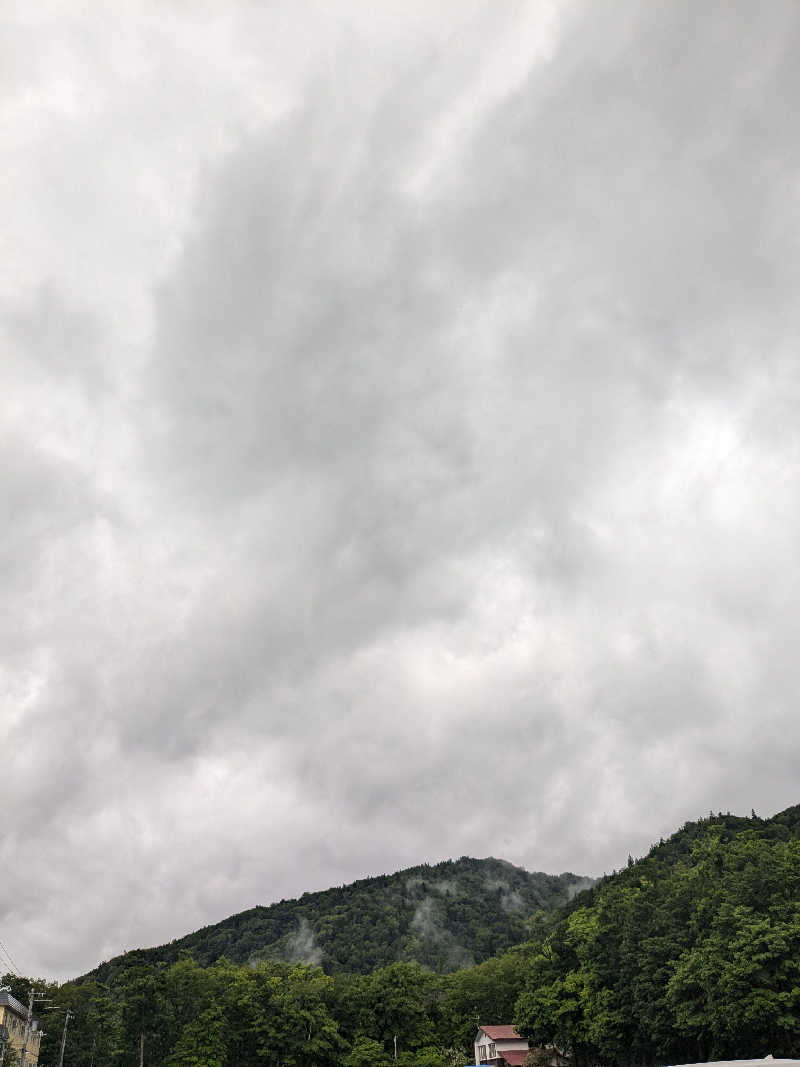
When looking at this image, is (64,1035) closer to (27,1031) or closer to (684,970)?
(27,1031)

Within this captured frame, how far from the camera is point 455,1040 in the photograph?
110500 millimetres

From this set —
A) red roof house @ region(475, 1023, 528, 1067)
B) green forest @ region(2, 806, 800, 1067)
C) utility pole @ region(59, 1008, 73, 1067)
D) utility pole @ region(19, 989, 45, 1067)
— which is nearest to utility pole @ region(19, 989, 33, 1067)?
utility pole @ region(19, 989, 45, 1067)

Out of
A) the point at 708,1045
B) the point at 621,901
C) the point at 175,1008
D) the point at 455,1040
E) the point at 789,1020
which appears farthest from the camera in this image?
the point at 455,1040

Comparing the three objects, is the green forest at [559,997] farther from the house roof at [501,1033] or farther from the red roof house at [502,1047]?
the house roof at [501,1033]

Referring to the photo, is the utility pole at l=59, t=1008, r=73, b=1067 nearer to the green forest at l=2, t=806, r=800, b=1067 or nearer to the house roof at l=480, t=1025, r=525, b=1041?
the green forest at l=2, t=806, r=800, b=1067

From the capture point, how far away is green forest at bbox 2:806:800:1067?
2517 inches

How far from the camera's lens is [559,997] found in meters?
88.1

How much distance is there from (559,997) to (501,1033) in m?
20.8

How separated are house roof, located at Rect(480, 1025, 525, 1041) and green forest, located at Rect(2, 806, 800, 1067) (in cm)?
482

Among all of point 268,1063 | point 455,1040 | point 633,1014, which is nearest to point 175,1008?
point 268,1063

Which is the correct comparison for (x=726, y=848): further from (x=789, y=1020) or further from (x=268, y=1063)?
(x=268, y=1063)

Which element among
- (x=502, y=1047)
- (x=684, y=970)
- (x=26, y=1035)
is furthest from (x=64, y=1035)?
(x=684, y=970)

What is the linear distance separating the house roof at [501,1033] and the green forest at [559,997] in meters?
4.82

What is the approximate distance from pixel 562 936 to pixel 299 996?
93.6 feet
